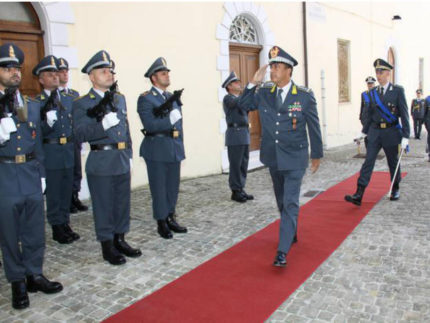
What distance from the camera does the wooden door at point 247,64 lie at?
390 inches

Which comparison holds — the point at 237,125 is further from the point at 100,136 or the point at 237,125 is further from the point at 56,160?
the point at 100,136

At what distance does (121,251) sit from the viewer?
439 centimetres

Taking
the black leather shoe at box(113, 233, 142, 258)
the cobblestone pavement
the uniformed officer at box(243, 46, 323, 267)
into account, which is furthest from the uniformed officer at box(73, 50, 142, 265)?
the uniformed officer at box(243, 46, 323, 267)

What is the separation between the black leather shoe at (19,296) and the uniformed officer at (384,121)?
4430 millimetres

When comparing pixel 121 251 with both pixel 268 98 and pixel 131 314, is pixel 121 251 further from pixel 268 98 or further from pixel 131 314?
pixel 268 98

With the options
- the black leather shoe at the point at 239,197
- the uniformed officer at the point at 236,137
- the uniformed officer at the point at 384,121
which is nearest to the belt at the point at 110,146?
the uniformed officer at the point at 236,137

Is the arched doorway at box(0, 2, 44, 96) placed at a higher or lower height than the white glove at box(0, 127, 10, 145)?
higher

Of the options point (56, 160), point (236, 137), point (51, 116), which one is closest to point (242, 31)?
point (236, 137)

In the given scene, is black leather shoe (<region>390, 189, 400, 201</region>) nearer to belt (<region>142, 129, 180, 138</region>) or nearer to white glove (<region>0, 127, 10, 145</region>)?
belt (<region>142, 129, 180, 138</region>)

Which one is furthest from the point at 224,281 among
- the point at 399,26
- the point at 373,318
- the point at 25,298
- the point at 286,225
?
the point at 399,26

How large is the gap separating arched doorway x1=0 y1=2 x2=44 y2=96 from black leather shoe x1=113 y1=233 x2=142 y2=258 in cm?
320

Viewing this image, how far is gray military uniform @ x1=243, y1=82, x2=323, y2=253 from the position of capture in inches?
157

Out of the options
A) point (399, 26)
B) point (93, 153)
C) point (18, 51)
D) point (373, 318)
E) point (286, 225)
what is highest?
point (399, 26)

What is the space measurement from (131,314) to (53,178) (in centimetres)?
234
